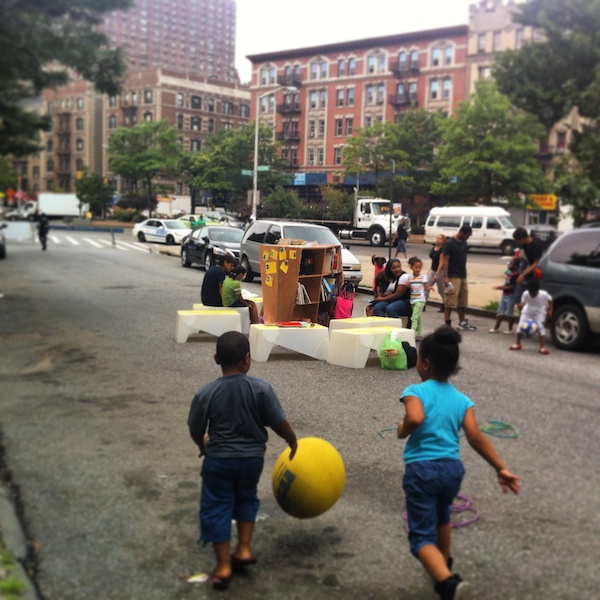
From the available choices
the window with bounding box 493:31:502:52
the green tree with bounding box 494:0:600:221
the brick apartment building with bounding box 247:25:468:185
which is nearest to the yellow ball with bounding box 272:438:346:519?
the green tree with bounding box 494:0:600:221

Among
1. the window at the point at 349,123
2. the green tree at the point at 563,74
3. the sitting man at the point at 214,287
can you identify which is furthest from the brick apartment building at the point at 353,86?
the sitting man at the point at 214,287

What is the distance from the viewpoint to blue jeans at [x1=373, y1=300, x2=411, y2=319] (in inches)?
521

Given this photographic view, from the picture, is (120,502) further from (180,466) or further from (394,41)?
(394,41)

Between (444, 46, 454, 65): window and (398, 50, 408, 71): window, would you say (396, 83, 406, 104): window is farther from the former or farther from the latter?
(444, 46, 454, 65): window

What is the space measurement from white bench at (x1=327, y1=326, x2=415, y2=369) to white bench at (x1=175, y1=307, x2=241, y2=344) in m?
2.15

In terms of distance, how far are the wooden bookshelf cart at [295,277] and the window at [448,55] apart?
65852mm

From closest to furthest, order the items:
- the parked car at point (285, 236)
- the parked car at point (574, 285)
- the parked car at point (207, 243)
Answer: the parked car at point (574, 285)
the parked car at point (285, 236)
the parked car at point (207, 243)

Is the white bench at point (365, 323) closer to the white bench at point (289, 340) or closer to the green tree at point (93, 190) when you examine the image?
the white bench at point (289, 340)

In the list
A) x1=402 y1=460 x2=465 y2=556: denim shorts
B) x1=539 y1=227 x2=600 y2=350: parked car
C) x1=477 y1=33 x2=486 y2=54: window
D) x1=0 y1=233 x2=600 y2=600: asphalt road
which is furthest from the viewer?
x1=477 y1=33 x2=486 y2=54: window

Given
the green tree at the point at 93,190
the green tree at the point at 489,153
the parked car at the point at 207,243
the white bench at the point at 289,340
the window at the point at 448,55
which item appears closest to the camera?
the white bench at the point at 289,340

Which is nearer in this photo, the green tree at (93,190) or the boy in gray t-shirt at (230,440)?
the boy in gray t-shirt at (230,440)

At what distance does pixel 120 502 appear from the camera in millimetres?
5695

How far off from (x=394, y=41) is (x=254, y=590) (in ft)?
261

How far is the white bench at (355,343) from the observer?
434 inches
